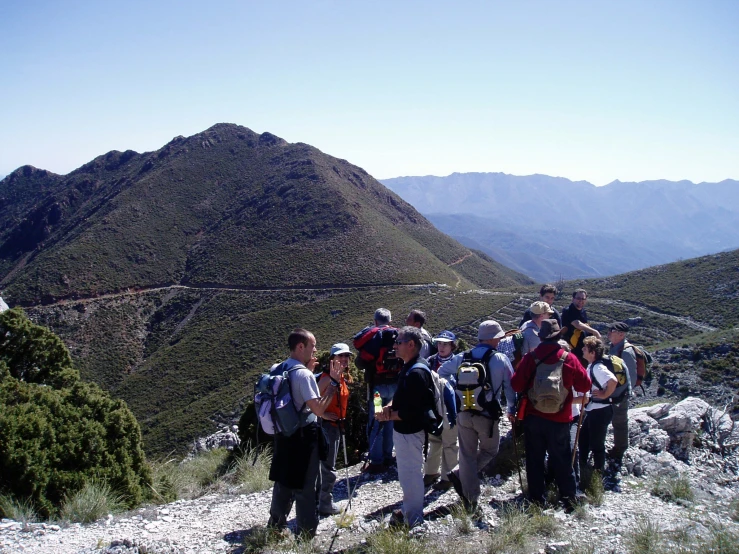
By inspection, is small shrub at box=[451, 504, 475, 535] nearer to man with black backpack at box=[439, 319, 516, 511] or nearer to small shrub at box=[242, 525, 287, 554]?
man with black backpack at box=[439, 319, 516, 511]

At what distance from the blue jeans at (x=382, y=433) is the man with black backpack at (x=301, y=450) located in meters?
1.59

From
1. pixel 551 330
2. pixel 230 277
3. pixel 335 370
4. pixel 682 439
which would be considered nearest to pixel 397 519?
pixel 335 370

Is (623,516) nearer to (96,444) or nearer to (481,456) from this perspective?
(481,456)

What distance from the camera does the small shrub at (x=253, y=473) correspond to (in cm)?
586

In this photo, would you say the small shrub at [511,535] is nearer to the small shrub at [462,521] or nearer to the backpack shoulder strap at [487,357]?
the small shrub at [462,521]

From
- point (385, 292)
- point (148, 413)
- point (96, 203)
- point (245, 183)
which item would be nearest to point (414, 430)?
point (148, 413)

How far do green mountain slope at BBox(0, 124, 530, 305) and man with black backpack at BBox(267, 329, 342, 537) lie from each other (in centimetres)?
4678

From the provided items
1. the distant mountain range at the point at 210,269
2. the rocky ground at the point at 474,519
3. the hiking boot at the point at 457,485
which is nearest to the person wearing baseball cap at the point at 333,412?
the rocky ground at the point at 474,519

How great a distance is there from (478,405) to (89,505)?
4050mm

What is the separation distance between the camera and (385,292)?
47156 mm

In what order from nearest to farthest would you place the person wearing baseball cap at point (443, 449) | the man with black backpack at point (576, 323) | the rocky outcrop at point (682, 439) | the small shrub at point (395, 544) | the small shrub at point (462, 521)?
1. the small shrub at point (395, 544)
2. the small shrub at point (462, 521)
3. the person wearing baseball cap at point (443, 449)
4. the rocky outcrop at point (682, 439)
5. the man with black backpack at point (576, 323)

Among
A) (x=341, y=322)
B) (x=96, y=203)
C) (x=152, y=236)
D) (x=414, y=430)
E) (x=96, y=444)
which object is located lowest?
(x=341, y=322)

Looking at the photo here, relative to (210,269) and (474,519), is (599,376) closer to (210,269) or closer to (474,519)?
(474,519)

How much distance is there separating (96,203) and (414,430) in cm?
8907
